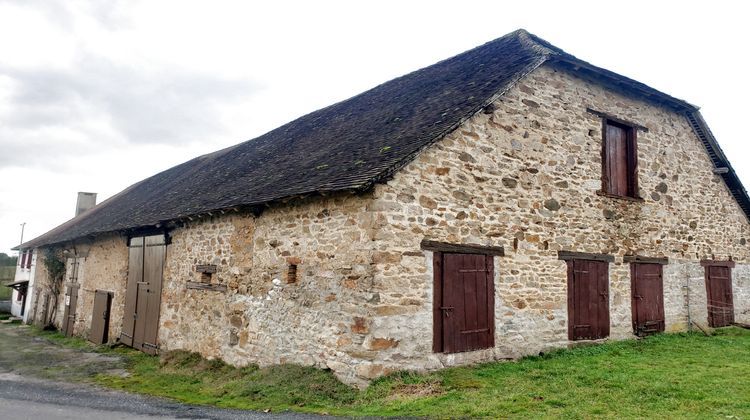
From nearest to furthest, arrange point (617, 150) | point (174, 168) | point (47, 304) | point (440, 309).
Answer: point (440, 309) < point (617, 150) < point (47, 304) < point (174, 168)

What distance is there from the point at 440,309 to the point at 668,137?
7.67m

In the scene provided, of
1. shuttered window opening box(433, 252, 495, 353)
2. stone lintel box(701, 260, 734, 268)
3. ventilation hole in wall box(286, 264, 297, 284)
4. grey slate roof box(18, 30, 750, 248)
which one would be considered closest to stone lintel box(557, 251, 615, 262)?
shuttered window opening box(433, 252, 495, 353)

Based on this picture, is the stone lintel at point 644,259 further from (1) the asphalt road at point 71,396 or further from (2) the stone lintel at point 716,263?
(1) the asphalt road at point 71,396

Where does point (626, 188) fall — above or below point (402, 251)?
above

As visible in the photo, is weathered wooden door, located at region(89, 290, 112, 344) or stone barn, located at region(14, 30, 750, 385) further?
weathered wooden door, located at region(89, 290, 112, 344)

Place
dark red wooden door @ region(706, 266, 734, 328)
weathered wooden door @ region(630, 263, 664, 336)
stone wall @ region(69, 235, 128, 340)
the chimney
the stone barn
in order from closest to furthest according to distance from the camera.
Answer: the stone barn, weathered wooden door @ region(630, 263, 664, 336), dark red wooden door @ region(706, 266, 734, 328), stone wall @ region(69, 235, 128, 340), the chimney

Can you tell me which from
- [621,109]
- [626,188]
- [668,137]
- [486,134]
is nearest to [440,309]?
[486,134]

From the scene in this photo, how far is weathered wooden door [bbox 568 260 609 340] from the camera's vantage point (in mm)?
9586

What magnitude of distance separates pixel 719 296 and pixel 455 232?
326 inches

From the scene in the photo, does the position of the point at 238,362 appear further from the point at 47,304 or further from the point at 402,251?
the point at 47,304

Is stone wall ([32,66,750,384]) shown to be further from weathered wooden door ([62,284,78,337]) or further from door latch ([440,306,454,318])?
weathered wooden door ([62,284,78,337])

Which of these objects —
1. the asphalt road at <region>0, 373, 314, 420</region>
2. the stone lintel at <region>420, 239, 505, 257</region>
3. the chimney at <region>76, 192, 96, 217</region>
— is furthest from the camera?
the chimney at <region>76, 192, 96, 217</region>

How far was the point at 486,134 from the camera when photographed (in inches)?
343

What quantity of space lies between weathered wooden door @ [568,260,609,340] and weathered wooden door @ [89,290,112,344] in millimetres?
11601
